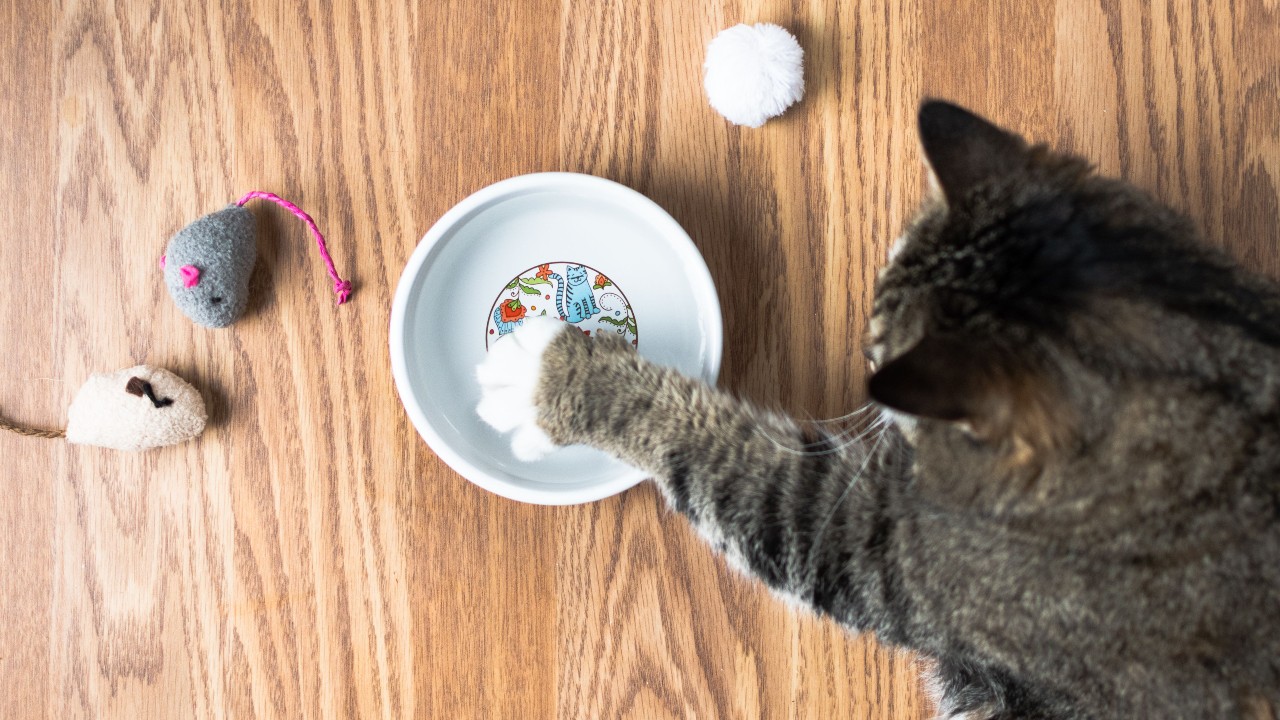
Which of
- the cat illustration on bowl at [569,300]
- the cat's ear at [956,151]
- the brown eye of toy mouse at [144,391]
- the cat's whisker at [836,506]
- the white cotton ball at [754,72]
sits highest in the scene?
the white cotton ball at [754,72]

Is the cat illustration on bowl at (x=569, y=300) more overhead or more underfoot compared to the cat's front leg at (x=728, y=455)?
more overhead

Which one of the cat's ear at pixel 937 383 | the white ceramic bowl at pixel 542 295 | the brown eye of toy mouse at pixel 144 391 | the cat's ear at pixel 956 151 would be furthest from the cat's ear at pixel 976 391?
the brown eye of toy mouse at pixel 144 391

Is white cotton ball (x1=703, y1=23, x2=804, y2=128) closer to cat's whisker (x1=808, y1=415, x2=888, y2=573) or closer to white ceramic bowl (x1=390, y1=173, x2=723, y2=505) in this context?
white ceramic bowl (x1=390, y1=173, x2=723, y2=505)

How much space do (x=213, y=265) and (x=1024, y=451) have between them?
0.88 m

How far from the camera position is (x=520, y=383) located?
3.12ft

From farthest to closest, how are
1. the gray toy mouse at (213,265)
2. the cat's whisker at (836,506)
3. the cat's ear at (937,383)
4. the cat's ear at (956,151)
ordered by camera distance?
the gray toy mouse at (213,265), the cat's whisker at (836,506), the cat's ear at (956,151), the cat's ear at (937,383)

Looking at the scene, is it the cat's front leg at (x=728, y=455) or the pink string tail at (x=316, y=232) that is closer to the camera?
the cat's front leg at (x=728, y=455)

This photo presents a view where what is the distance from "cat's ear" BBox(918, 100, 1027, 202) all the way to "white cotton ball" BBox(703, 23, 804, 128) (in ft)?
0.99

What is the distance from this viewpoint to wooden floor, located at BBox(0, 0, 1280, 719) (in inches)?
42.1

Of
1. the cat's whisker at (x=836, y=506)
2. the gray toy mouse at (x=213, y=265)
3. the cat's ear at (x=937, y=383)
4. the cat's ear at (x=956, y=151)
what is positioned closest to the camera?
the cat's ear at (x=937, y=383)

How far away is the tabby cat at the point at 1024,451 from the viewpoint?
2.13ft

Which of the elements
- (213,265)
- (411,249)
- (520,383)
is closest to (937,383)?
(520,383)

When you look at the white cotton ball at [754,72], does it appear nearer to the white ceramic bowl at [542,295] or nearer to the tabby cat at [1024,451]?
the white ceramic bowl at [542,295]

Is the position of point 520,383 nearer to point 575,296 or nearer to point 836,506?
point 575,296
